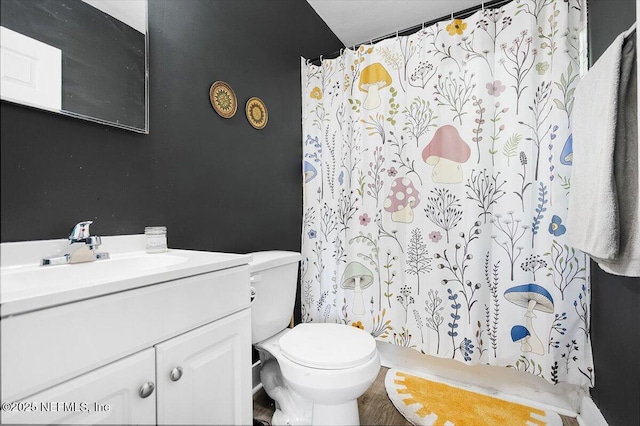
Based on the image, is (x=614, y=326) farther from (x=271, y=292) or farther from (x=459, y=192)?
(x=271, y=292)

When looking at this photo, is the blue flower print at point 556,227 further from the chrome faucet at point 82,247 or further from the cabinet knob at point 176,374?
the chrome faucet at point 82,247

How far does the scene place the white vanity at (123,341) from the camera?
1.65ft

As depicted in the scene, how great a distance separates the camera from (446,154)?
62.5 inches

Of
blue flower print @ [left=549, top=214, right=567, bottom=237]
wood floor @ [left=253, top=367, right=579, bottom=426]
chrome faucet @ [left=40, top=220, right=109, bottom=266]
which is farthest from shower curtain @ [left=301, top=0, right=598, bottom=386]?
chrome faucet @ [left=40, top=220, right=109, bottom=266]

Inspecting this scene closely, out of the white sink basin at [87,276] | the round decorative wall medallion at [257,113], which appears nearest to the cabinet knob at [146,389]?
the white sink basin at [87,276]

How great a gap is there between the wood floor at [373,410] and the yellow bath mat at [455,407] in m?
0.03

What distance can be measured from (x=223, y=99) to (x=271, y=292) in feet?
3.13

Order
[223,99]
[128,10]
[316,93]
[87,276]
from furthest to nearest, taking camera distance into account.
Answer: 1. [316,93]
2. [223,99]
3. [128,10]
4. [87,276]

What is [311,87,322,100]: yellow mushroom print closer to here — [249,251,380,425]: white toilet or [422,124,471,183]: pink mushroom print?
[422,124,471,183]: pink mushroom print

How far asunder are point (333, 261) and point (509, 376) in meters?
1.14

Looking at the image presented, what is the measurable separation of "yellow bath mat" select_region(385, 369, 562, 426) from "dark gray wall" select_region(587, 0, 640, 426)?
0.31 metres

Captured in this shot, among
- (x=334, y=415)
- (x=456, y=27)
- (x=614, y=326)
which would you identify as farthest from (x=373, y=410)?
(x=456, y=27)

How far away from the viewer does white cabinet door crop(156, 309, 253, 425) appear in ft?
2.30

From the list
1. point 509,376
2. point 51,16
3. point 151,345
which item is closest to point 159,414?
point 151,345
